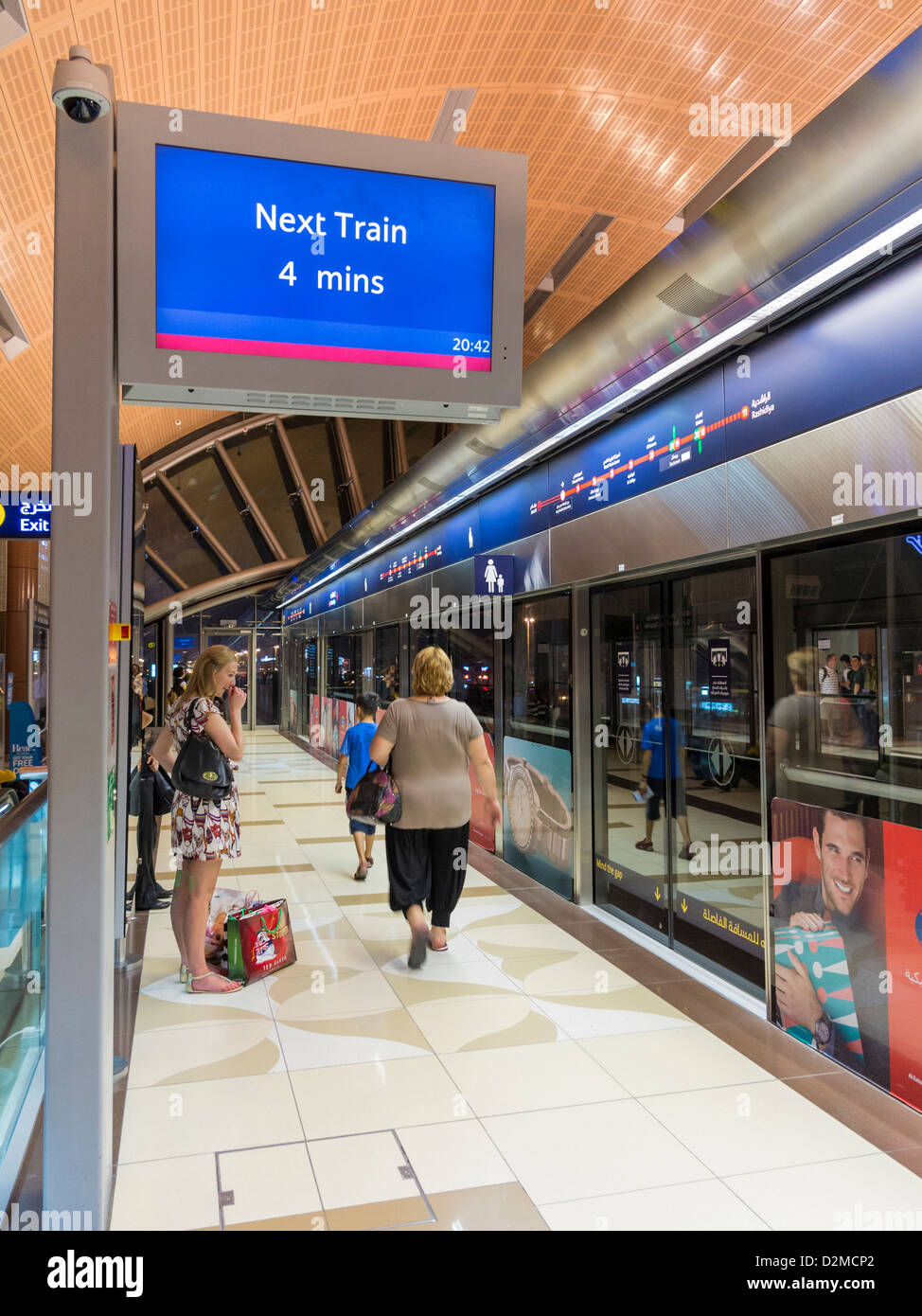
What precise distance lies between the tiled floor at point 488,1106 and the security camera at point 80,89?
2.82 meters

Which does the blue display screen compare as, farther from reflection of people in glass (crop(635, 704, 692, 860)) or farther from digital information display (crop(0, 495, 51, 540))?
digital information display (crop(0, 495, 51, 540))

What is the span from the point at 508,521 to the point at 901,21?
376 centimetres

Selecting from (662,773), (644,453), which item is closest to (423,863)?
(662,773)

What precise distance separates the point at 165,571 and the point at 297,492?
14.6ft

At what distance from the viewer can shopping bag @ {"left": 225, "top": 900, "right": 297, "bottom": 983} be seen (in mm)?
4234

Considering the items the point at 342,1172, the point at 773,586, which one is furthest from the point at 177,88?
the point at 342,1172

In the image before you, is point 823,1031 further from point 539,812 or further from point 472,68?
point 472,68

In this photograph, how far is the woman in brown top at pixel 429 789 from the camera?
4.42 m

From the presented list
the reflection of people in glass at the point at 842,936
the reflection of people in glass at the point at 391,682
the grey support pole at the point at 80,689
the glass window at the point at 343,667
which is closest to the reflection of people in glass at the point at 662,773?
the reflection of people in glass at the point at 842,936

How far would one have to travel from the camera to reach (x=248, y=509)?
22.2 meters

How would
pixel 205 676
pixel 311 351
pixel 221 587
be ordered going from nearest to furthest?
1. pixel 311 351
2. pixel 205 676
3. pixel 221 587

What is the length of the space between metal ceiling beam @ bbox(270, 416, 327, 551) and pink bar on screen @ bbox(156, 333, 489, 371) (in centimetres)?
1773

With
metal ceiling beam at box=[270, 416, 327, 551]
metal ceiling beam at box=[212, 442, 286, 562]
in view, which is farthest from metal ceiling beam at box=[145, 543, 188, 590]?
metal ceiling beam at box=[270, 416, 327, 551]

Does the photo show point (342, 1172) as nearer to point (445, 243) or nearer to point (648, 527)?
point (445, 243)
